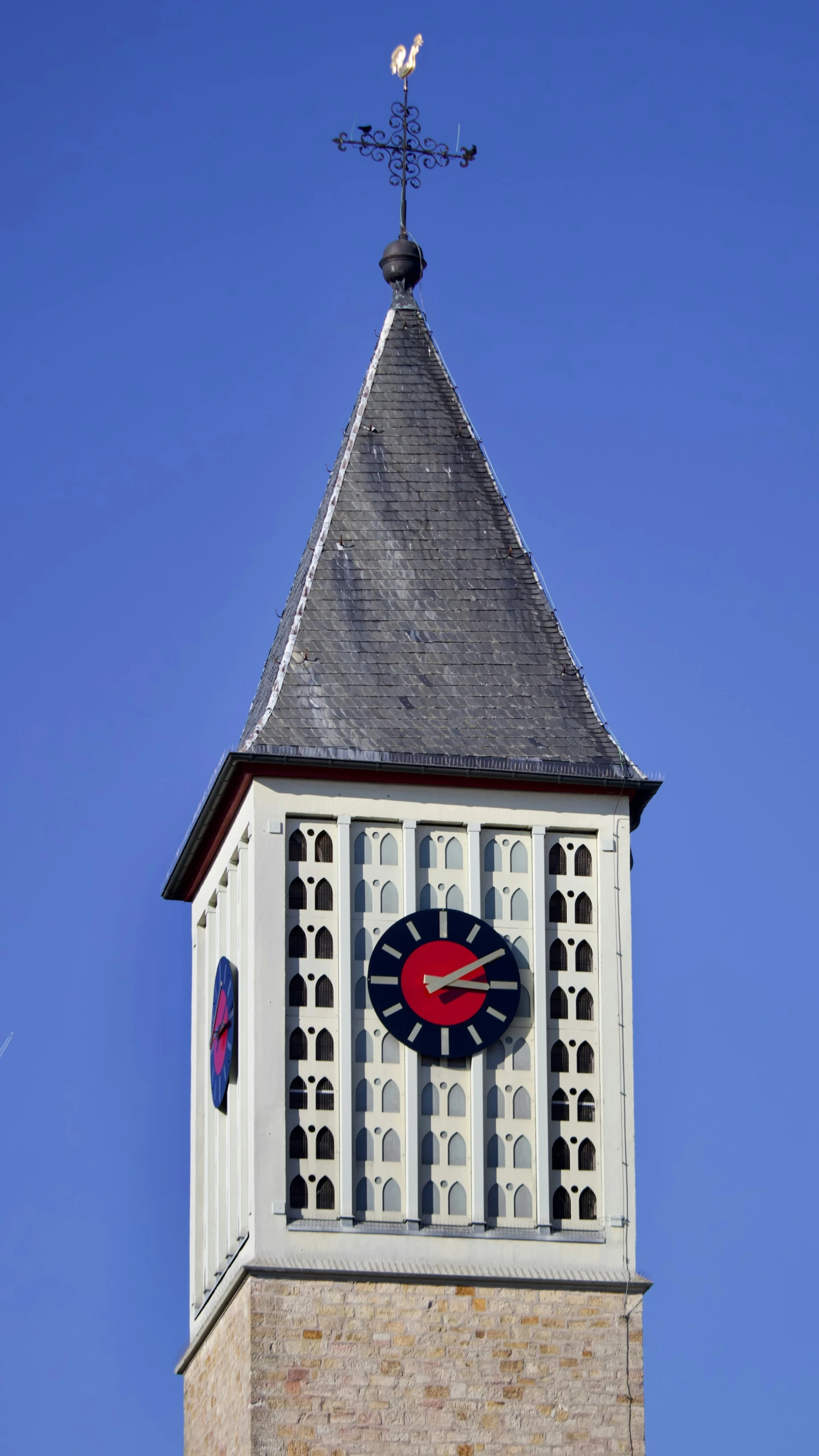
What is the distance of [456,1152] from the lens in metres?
37.2

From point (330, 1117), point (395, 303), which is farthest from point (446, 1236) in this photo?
point (395, 303)

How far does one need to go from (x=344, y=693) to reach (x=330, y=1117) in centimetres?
511

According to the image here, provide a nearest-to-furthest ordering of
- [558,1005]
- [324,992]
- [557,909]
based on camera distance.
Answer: [324,992] < [558,1005] < [557,909]

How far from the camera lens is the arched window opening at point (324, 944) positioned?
37.5 meters

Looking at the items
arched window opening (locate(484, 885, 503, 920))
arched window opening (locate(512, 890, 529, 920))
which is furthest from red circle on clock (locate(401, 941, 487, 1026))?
arched window opening (locate(512, 890, 529, 920))

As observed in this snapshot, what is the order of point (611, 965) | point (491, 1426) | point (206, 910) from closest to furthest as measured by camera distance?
point (491, 1426) → point (611, 965) → point (206, 910)

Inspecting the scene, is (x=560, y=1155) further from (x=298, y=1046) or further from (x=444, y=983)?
Result: (x=298, y=1046)

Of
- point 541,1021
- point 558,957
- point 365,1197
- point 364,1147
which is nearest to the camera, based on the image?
point 365,1197

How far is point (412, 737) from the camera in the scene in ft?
127

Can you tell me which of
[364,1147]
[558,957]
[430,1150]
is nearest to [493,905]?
[558,957]

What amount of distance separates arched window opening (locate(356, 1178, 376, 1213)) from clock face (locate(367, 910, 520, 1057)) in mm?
1562

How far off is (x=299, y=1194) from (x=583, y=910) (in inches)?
182

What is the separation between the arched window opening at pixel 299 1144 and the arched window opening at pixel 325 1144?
0.13 metres

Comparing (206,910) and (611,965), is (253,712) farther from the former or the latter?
(611,965)
